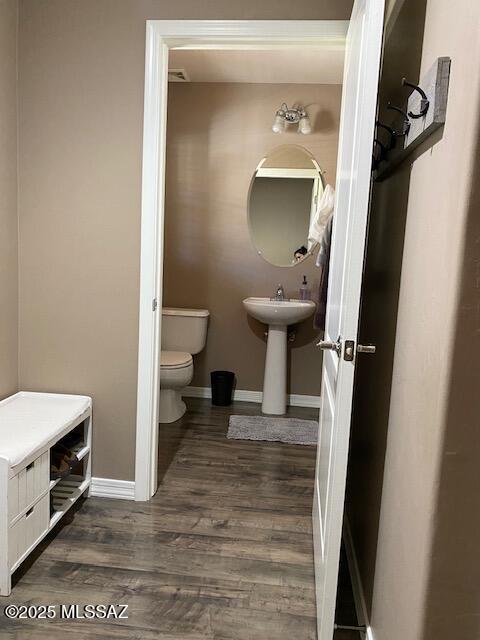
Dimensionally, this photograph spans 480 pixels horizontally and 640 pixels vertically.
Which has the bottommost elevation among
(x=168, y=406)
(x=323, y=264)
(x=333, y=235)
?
(x=168, y=406)

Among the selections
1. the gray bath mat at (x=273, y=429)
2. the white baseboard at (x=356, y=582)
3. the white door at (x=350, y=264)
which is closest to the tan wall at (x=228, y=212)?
the gray bath mat at (x=273, y=429)

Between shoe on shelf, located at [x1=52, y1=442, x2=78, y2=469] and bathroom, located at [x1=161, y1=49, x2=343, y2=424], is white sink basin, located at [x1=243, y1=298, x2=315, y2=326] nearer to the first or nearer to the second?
bathroom, located at [x1=161, y1=49, x2=343, y2=424]

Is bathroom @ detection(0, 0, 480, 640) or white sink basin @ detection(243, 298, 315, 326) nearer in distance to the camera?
bathroom @ detection(0, 0, 480, 640)

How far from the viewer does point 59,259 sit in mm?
2617

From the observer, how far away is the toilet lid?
3.68 m

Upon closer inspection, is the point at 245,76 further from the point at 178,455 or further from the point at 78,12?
the point at 178,455

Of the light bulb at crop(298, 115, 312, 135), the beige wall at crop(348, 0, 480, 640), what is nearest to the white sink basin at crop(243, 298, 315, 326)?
the light bulb at crop(298, 115, 312, 135)

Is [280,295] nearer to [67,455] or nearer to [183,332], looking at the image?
[183,332]

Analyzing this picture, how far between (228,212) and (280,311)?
97 centimetres

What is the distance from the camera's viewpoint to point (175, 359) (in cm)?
380

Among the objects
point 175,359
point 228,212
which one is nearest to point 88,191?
point 175,359

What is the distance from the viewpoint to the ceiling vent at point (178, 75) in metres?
3.95

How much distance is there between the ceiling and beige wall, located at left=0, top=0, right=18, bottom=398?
134 cm

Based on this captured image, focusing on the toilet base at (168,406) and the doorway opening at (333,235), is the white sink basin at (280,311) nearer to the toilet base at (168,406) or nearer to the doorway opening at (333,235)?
the toilet base at (168,406)
